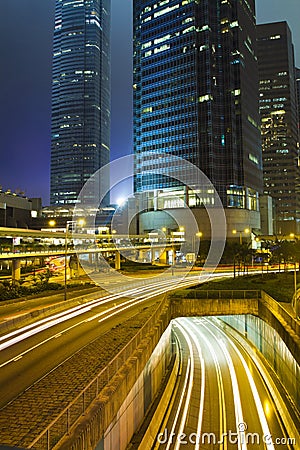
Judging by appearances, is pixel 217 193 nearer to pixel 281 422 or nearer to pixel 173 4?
pixel 173 4

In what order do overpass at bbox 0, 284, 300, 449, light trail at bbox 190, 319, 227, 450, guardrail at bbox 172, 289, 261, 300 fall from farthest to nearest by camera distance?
guardrail at bbox 172, 289, 261, 300 < light trail at bbox 190, 319, 227, 450 < overpass at bbox 0, 284, 300, 449

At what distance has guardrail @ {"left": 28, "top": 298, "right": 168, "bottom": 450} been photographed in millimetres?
7732

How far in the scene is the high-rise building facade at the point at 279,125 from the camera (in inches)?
6959

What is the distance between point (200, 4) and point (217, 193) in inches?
2731

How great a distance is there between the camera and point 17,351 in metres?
16.1

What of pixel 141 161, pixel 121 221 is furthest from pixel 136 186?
pixel 121 221

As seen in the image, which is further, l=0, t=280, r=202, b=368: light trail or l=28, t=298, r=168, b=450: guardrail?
l=0, t=280, r=202, b=368: light trail

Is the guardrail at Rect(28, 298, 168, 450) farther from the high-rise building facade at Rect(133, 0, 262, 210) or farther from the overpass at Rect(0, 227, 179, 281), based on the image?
the high-rise building facade at Rect(133, 0, 262, 210)

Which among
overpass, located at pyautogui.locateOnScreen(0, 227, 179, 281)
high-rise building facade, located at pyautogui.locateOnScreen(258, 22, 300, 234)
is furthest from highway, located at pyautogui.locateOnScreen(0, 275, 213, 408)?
high-rise building facade, located at pyautogui.locateOnScreen(258, 22, 300, 234)

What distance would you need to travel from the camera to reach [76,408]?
387 inches

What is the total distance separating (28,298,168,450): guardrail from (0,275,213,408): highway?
2829mm

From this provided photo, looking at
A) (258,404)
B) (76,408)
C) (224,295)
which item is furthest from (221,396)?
(76,408)

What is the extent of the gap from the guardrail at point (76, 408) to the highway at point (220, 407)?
19.3 ft

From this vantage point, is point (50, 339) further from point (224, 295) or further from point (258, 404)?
point (224, 295)
